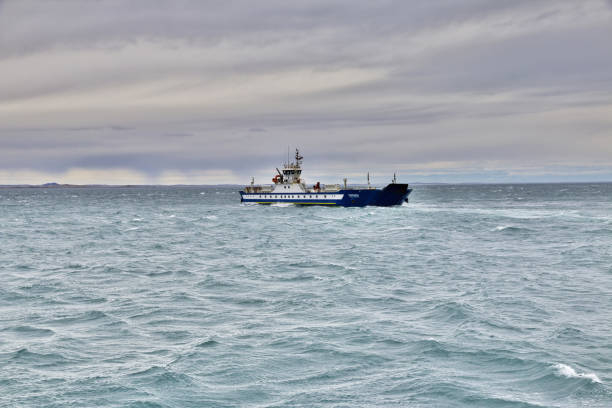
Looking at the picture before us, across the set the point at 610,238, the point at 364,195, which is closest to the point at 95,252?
the point at 610,238

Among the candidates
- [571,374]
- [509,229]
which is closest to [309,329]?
[571,374]

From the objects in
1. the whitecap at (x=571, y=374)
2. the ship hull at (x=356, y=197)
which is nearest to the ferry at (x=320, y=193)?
the ship hull at (x=356, y=197)

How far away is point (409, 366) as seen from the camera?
15.3 m

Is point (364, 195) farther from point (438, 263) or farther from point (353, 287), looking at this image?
point (353, 287)

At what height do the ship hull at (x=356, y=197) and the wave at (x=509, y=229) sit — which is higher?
the ship hull at (x=356, y=197)

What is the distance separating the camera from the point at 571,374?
1436 centimetres

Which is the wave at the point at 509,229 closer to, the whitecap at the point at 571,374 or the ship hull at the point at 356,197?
the ship hull at the point at 356,197

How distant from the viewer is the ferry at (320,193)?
333 feet

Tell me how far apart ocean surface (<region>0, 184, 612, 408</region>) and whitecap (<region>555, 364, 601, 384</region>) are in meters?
0.07

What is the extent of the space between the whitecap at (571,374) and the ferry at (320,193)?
84.5m

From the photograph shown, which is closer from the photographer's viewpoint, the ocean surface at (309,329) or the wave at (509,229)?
the ocean surface at (309,329)

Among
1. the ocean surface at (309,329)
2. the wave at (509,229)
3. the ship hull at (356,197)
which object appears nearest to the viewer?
the ocean surface at (309,329)

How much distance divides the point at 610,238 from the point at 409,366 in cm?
4275

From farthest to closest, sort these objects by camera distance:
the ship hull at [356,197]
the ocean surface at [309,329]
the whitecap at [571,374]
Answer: the ship hull at [356,197] → the whitecap at [571,374] → the ocean surface at [309,329]
